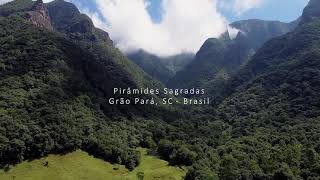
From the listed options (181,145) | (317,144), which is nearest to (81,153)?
(181,145)

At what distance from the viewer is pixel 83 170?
169 m

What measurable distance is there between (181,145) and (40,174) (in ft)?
194

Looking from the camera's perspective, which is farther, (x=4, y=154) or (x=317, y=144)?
(x=317, y=144)

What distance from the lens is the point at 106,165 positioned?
180 meters

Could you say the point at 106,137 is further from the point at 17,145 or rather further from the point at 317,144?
the point at 317,144

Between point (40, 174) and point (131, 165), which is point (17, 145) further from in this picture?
point (131, 165)

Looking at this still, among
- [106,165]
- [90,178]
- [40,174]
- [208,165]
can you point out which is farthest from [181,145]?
[40,174]

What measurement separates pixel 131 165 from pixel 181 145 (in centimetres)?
2429

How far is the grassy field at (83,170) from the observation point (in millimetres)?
→ 159375

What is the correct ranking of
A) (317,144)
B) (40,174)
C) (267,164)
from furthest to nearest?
(317,144) → (267,164) → (40,174)

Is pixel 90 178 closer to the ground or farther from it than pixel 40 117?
closer to the ground

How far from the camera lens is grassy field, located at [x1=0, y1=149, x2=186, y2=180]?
6275 inches

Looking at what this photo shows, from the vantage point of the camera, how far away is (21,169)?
161125mm

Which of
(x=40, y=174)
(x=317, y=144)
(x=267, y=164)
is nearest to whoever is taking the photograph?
(x=40, y=174)
